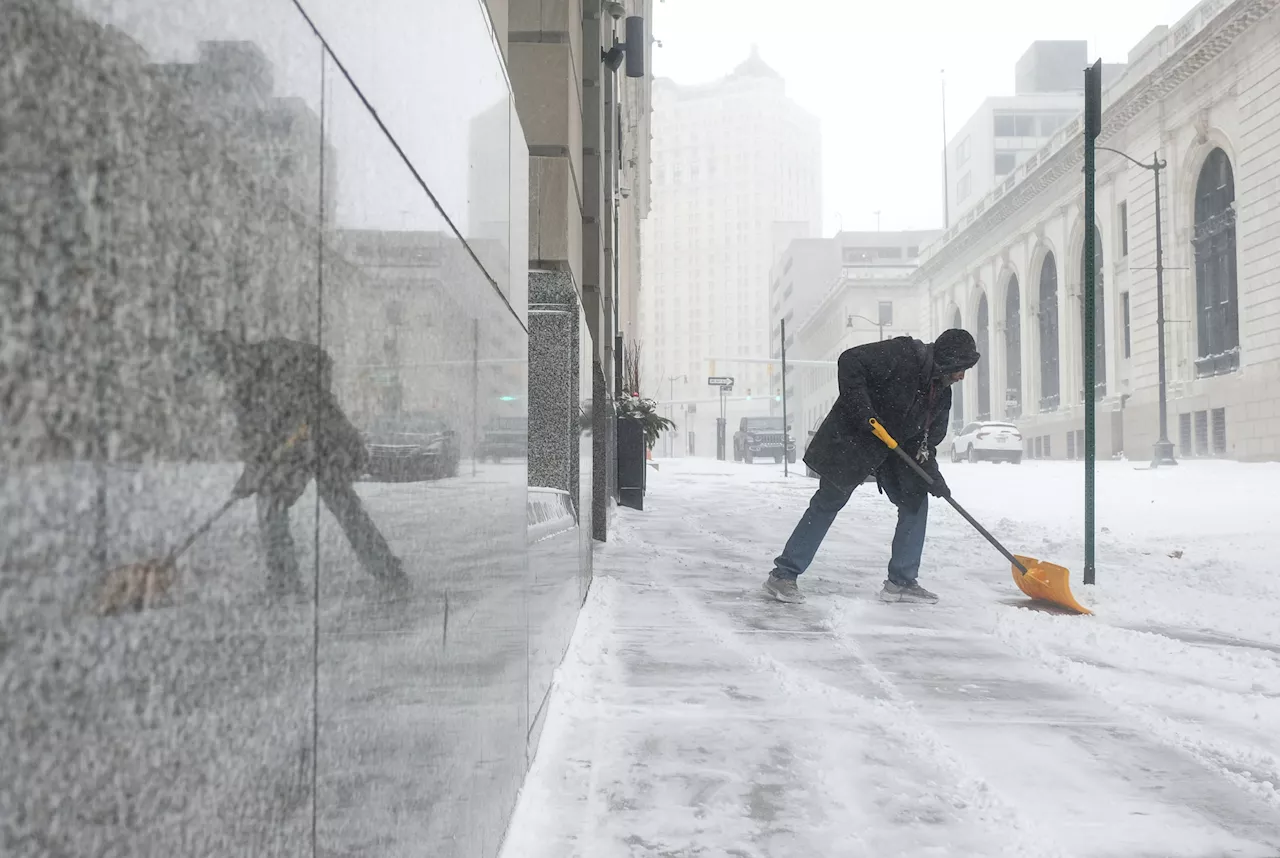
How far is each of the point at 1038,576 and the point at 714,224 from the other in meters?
148

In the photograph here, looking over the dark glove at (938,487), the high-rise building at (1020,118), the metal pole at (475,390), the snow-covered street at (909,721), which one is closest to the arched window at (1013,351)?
the high-rise building at (1020,118)

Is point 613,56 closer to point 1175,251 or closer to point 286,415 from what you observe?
point 286,415

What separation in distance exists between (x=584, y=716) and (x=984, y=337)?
A: 50027 millimetres

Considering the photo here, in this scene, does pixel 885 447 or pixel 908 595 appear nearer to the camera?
pixel 908 595

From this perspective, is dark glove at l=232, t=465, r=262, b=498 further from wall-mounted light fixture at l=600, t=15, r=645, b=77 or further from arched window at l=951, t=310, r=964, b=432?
arched window at l=951, t=310, r=964, b=432

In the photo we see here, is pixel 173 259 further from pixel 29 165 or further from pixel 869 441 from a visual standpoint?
pixel 869 441

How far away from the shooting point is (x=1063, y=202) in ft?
130

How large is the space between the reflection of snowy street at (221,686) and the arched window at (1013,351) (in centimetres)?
4658

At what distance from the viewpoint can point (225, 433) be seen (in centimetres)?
79

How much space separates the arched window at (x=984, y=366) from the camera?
1941 inches

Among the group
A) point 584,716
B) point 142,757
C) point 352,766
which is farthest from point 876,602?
point 142,757

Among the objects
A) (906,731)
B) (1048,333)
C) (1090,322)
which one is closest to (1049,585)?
(1090,322)

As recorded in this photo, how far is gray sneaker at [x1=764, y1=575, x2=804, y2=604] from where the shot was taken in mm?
5535

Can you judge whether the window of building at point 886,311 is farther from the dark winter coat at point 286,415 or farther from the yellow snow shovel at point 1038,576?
the dark winter coat at point 286,415
